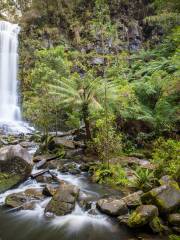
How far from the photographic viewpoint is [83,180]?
10.3 meters

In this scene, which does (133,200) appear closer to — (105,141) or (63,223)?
(63,223)

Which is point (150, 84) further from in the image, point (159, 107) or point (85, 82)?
point (85, 82)

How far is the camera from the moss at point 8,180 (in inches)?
360

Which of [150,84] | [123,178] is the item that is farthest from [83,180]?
[150,84]

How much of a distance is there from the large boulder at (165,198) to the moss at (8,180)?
4.04 meters

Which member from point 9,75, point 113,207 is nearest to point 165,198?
point 113,207

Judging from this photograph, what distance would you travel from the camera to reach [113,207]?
7.55 meters

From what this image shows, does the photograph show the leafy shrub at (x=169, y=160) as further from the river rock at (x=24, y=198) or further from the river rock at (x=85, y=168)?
the river rock at (x=24, y=198)

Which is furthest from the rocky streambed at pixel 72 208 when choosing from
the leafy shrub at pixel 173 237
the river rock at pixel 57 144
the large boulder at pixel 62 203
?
the river rock at pixel 57 144

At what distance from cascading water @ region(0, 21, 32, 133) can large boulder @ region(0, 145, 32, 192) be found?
39.0 ft

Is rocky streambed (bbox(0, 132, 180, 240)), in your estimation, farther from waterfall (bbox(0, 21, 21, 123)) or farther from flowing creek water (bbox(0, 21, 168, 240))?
waterfall (bbox(0, 21, 21, 123))

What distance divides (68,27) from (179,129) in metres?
17.0

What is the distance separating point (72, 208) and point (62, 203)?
11.2 inches

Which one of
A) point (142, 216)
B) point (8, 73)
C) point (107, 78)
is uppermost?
point (8, 73)
